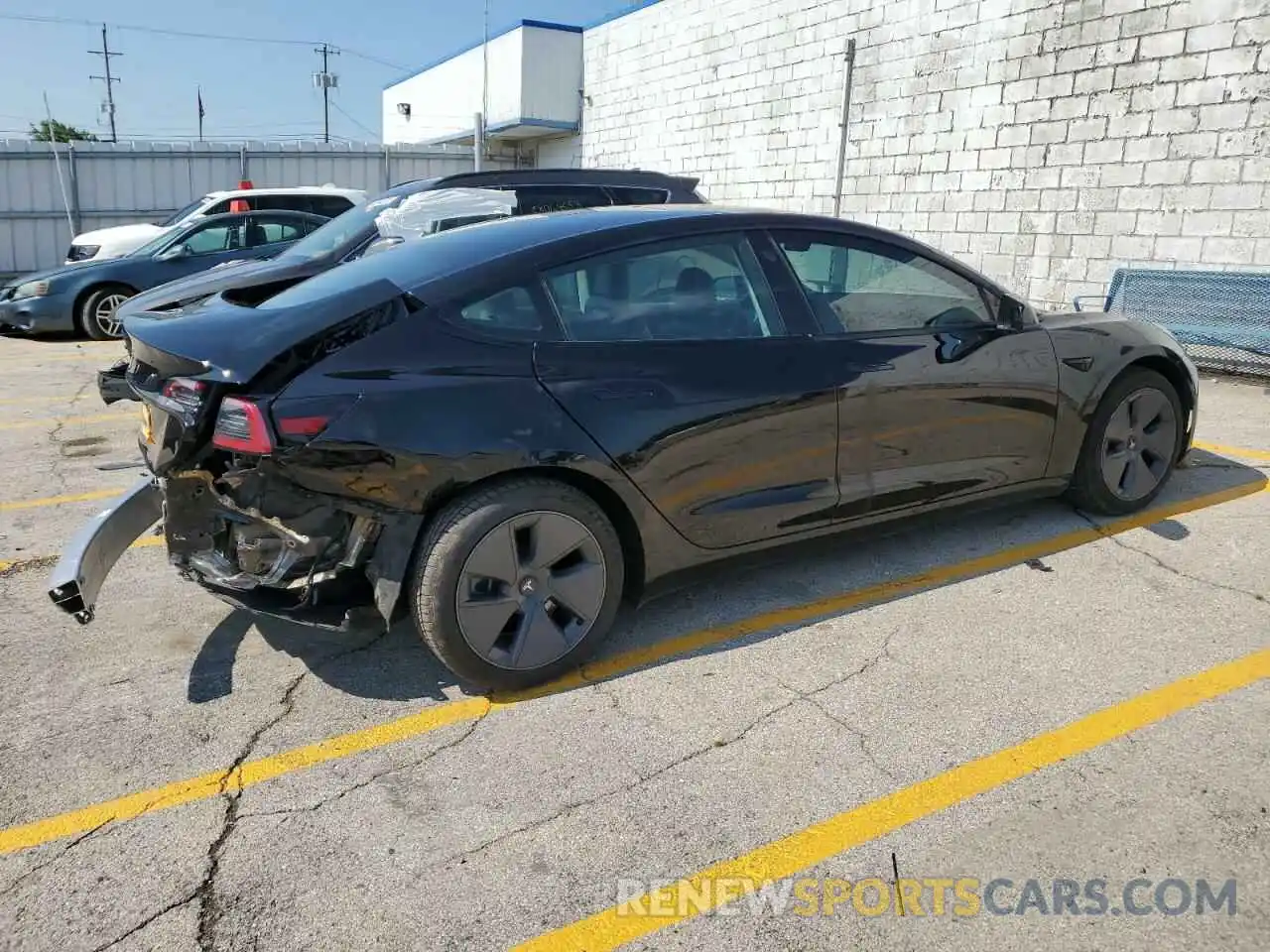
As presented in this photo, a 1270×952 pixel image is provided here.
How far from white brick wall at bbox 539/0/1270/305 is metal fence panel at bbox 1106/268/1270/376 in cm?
32

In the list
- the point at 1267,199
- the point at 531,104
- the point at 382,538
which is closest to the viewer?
the point at 382,538

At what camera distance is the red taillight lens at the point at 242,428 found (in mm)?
2680

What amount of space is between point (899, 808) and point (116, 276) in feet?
37.6

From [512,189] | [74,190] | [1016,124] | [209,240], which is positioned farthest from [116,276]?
[1016,124]

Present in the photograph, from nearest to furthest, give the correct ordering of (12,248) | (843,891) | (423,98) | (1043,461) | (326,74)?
(843,891)
(1043,461)
(12,248)
(423,98)
(326,74)

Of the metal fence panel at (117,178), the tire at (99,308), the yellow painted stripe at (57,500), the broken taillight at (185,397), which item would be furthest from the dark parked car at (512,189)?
the metal fence panel at (117,178)

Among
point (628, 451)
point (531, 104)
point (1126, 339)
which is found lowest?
point (628, 451)

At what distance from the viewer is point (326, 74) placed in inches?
2328

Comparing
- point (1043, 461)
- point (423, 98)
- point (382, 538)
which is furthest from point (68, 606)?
point (423, 98)

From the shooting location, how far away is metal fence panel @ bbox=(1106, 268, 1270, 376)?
26.2 ft

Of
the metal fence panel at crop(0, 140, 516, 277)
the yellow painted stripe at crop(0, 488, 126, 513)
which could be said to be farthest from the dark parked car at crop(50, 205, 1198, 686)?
the metal fence panel at crop(0, 140, 516, 277)

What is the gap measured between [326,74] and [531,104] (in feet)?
154

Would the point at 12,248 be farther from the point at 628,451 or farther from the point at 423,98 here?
the point at 628,451

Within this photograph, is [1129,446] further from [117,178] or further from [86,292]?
[117,178]
